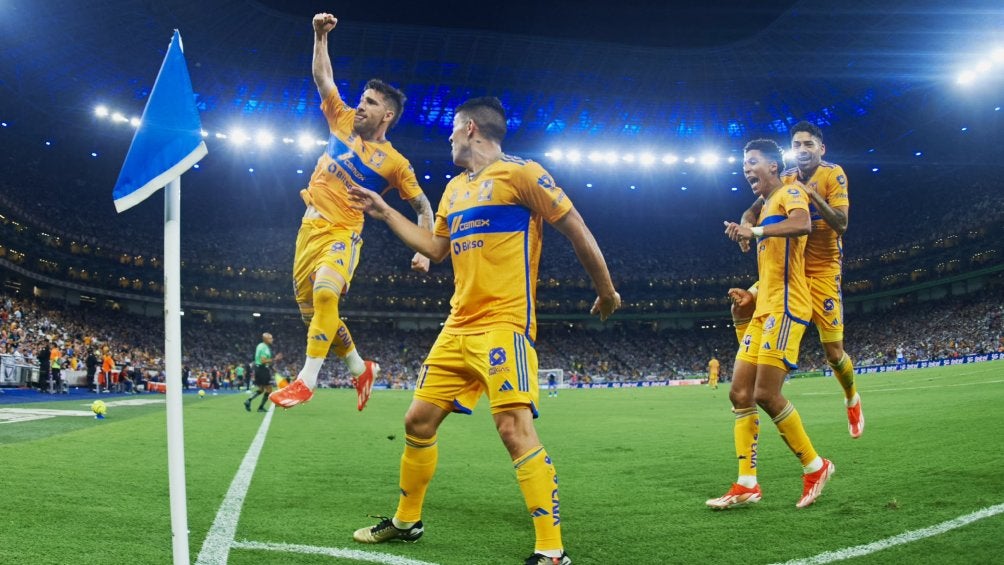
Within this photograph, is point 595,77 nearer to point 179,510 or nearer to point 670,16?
point 670,16

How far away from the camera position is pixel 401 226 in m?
4.07

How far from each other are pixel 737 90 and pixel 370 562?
145 ft

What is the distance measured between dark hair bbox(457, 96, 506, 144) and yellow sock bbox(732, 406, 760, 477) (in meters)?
2.95

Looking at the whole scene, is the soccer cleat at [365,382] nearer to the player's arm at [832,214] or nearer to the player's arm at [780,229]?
the player's arm at [780,229]

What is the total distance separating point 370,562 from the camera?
3584 millimetres

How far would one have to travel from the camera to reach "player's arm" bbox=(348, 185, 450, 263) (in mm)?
3789

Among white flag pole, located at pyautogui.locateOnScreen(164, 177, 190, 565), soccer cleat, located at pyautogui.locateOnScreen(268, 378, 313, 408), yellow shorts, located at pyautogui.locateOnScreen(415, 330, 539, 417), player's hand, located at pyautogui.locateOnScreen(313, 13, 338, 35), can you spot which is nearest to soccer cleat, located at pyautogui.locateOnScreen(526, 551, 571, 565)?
yellow shorts, located at pyautogui.locateOnScreen(415, 330, 539, 417)

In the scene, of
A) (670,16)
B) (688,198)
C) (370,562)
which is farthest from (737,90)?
(370,562)

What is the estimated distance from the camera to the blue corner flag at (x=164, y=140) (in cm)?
262

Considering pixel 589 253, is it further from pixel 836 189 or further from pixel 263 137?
pixel 263 137

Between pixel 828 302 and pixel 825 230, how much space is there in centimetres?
68

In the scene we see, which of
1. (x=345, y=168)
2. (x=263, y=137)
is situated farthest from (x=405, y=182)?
(x=263, y=137)

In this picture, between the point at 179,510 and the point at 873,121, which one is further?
the point at 873,121

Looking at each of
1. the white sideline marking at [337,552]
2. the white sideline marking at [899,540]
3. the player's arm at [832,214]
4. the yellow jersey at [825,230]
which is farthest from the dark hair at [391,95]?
the white sideline marking at [899,540]
